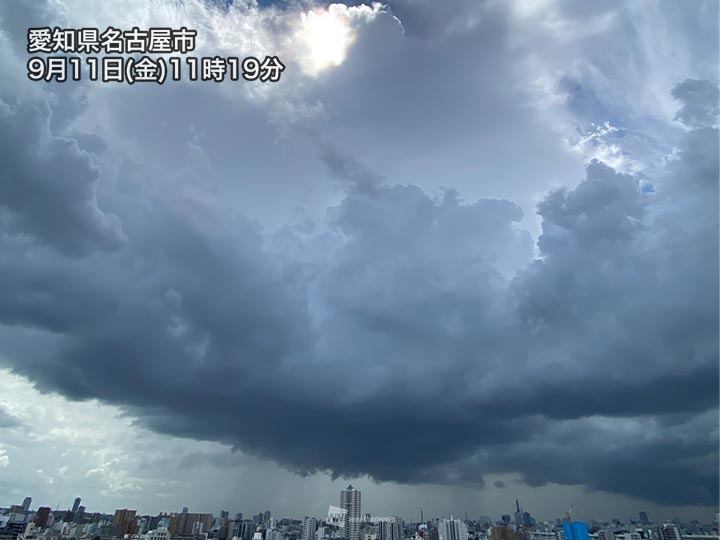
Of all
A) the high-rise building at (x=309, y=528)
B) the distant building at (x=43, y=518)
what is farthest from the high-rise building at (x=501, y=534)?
the distant building at (x=43, y=518)

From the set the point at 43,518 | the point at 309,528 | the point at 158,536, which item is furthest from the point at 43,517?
the point at 309,528

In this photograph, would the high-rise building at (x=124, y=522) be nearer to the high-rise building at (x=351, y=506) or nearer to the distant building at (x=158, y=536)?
the distant building at (x=158, y=536)

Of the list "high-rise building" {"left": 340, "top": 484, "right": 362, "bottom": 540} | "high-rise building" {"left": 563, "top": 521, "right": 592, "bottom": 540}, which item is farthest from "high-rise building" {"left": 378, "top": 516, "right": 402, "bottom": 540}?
"high-rise building" {"left": 563, "top": 521, "right": 592, "bottom": 540}

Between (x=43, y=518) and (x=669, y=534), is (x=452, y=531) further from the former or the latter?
(x=43, y=518)

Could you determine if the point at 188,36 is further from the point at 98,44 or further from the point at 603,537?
the point at 603,537

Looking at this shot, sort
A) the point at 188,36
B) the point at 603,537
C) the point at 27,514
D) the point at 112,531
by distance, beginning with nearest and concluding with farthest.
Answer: the point at 188,36, the point at 603,537, the point at 112,531, the point at 27,514

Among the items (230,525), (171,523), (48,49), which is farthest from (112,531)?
(48,49)
